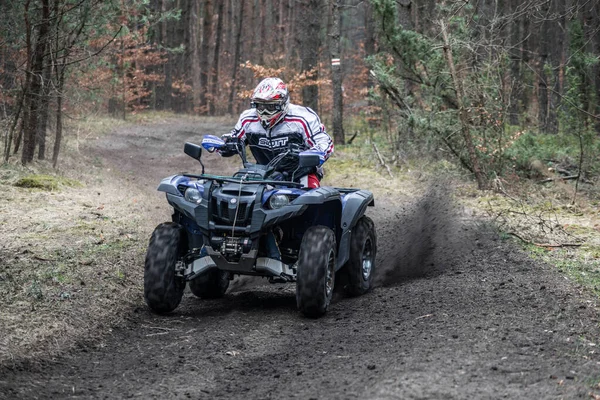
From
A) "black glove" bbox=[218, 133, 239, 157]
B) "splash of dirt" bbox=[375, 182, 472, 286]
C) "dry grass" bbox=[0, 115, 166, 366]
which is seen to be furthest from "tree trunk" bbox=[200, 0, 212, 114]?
"black glove" bbox=[218, 133, 239, 157]

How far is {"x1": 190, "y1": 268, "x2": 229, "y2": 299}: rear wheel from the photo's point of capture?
8594mm

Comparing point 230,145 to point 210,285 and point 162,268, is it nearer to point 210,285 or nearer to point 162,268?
point 210,285

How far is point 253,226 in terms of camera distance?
7203 millimetres

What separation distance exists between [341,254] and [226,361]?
265cm

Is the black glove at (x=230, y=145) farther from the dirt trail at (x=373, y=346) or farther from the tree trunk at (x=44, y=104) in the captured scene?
the tree trunk at (x=44, y=104)

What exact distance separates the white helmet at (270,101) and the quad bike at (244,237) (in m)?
0.76

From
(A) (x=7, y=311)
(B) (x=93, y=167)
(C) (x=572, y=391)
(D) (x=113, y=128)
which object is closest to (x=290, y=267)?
(A) (x=7, y=311)

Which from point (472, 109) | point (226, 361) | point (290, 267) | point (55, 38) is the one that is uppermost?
point (55, 38)

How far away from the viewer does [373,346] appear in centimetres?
614

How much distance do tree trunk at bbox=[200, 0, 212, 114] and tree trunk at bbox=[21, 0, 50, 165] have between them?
1115 inches

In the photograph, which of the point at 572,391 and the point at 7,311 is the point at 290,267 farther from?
the point at 572,391

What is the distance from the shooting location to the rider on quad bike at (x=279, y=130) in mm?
8297

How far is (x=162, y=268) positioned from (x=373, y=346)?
2.27 meters

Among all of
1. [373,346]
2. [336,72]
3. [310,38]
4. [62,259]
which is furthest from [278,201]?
[310,38]
